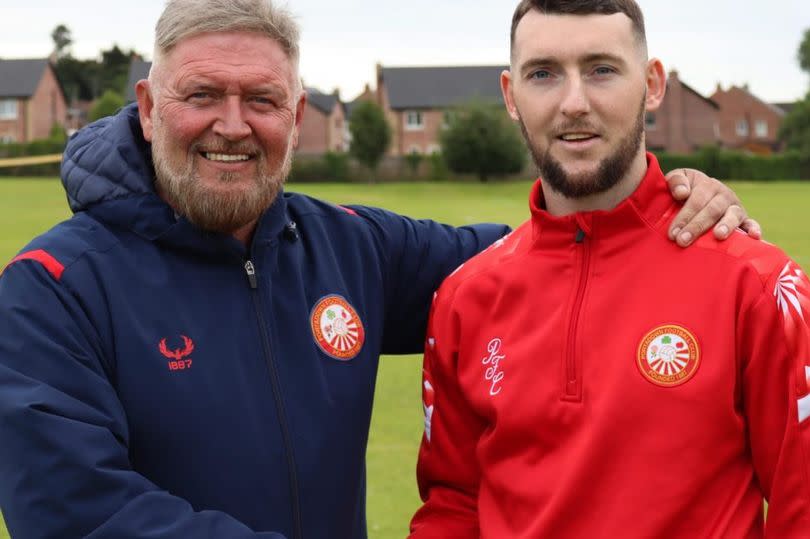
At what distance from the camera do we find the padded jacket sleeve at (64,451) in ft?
9.23

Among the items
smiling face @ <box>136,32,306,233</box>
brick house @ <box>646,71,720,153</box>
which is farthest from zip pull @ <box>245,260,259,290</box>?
brick house @ <box>646,71,720,153</box>

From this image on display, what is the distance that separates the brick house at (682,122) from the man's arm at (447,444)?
79209mm

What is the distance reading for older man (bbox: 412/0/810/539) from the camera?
9.46 feet

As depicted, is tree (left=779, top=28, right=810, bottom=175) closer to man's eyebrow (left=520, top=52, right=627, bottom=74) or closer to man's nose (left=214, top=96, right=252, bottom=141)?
man's eyebrow (left=520, top=52, right=627, bottom=74)

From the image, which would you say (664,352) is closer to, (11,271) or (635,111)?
(635,111)

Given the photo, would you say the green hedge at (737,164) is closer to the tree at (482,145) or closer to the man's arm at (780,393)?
the tree at (482,145)

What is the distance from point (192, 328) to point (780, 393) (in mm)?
1727

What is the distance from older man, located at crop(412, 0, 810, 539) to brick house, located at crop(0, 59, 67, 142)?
8794cm

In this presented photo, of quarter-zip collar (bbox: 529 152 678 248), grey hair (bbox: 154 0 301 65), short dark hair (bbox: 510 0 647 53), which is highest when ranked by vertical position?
short dark hair (bbox: 510 0 647 53)

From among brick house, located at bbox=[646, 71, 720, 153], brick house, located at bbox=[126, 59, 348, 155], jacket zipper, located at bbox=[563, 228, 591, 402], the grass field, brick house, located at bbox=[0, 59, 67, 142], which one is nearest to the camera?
jacket zipper, located at bbox=[563, 228, 591, 402]

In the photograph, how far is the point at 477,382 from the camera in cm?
333

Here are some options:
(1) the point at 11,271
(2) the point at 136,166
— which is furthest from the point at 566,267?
(1) the point at 11,271

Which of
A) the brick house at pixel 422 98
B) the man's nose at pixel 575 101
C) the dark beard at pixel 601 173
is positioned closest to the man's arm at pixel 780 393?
the dark beard at pixel 601 173

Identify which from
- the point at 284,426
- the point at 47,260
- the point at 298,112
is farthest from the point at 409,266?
the point at 47,260
